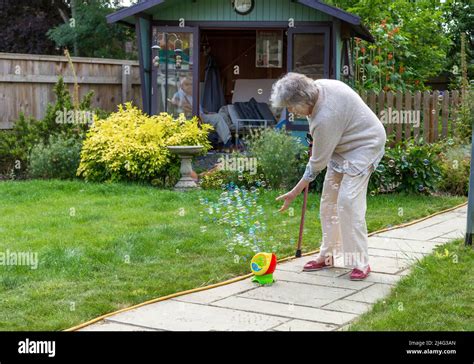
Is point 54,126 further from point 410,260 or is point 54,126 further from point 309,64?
point 410,260

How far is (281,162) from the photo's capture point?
34.3 ft

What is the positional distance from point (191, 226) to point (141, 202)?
1580mm

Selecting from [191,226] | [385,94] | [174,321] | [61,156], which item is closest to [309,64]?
[385,94]

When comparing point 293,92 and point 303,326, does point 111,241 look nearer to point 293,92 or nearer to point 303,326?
point 293,92

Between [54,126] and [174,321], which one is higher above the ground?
[54,126]

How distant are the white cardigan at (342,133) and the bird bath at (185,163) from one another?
4.75 m

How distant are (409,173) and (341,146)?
4452 mm

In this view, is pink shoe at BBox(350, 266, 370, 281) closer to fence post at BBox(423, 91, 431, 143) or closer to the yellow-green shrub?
the yellow-green shrub

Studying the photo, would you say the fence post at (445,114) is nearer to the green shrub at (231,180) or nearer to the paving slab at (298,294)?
the green shrub at (231,180)

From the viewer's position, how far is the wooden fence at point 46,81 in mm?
13133

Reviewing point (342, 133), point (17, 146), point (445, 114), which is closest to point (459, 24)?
point (445, 114)

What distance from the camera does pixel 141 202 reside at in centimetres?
941

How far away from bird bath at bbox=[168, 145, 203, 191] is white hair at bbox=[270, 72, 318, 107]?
4.99m

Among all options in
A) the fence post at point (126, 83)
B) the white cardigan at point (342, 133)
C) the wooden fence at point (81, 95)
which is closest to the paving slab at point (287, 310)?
the white cardigan at point (342, 133)
